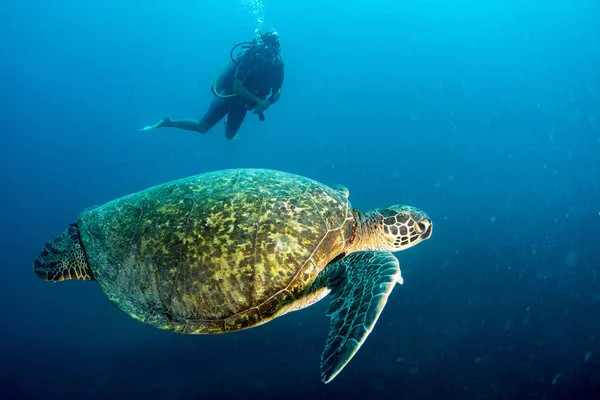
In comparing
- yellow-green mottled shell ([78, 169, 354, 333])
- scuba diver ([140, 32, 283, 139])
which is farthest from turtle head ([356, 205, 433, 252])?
scuba diver ([140, 32, 283, 139])

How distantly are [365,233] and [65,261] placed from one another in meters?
3.35

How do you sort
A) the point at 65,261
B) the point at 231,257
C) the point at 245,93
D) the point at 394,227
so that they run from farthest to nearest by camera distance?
the point at 245,93, the point at 394,227, the point at 65,261, the point at 231,257

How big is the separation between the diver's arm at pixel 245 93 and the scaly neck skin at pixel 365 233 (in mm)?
6336

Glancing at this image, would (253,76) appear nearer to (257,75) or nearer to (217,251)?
(257,75)

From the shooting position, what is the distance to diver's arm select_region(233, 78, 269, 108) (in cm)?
940

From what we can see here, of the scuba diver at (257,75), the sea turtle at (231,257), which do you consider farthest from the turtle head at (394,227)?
the scuba diver at (257,75)

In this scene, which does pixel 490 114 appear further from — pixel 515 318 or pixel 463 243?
pixel 515 318

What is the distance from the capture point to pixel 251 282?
2.84 m

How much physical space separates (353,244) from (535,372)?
Answer: 348 inches

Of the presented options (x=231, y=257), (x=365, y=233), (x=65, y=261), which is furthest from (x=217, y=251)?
(x=65, y=261)

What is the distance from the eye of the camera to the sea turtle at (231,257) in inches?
112

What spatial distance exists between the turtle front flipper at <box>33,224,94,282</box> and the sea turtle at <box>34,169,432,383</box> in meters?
0.07

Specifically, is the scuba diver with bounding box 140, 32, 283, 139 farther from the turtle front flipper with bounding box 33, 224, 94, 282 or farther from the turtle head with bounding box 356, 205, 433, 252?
the turtle front flipper with bounding box 33, 224, 94, 282

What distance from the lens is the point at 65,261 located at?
367cm
